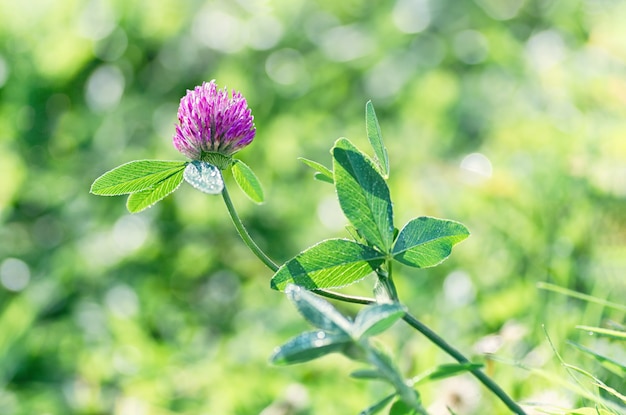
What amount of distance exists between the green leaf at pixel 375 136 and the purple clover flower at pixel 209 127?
0.06m

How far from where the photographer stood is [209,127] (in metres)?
0.37

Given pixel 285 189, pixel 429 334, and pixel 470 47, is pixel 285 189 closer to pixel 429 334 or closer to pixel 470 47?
pixel 470 47

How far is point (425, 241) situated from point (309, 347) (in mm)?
112

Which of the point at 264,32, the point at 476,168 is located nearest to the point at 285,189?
the point at 476,168

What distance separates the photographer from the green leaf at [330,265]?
0.34 metres

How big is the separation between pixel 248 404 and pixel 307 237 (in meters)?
0.41

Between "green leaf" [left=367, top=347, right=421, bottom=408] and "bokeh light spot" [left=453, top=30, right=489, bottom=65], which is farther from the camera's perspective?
"bokeh light spot" [left=453, top=30, right=489, bottom=65]

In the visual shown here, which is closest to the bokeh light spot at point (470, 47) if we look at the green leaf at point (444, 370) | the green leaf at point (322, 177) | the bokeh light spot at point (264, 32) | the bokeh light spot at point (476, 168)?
the bokeh light spot at point (264, 32)

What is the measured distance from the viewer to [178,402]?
0.80m

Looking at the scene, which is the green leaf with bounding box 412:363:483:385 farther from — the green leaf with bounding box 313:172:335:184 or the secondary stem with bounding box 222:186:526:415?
the green leaf with bounding box 313:172:335:184

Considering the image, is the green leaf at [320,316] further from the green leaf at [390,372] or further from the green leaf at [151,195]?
the green leaf at [151,195]

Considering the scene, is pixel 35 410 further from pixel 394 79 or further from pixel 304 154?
pixel 394 79

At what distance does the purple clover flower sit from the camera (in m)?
0.37

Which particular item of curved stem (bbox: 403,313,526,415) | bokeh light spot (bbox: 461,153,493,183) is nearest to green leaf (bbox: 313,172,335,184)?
curved stem (bbox: 403,313,526,415)
